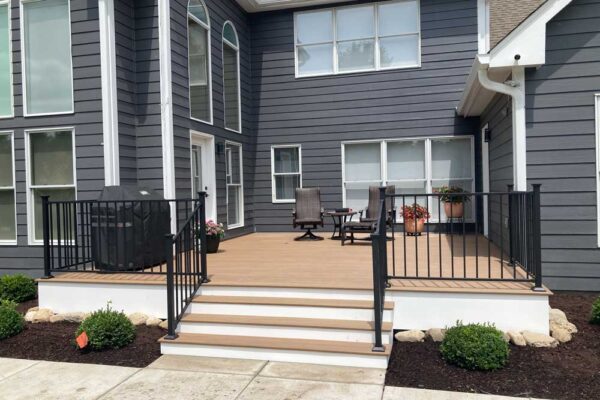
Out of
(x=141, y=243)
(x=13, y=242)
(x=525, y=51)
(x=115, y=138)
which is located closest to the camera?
(x=525, y=51)

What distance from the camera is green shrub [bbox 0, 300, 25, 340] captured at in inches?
182

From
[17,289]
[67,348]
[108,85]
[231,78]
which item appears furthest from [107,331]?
[231,78]

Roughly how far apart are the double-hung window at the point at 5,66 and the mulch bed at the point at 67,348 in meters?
3.37

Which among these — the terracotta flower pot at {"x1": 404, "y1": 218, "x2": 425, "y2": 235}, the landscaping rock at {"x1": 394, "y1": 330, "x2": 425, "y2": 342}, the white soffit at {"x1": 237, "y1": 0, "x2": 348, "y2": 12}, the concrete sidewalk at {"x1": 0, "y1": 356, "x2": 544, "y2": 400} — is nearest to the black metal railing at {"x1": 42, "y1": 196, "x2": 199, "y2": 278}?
the concrete sidewalk at {"x1": 0, "y1": 356, "x2": 544, "y2": 400}

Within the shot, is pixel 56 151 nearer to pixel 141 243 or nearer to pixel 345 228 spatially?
pixel 141 243

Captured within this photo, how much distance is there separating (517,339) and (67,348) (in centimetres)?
398

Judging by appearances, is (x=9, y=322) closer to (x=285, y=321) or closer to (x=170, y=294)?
(x=170, y=294)

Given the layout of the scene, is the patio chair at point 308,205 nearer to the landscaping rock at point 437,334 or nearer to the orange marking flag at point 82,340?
the landscaping rock at point 437,334

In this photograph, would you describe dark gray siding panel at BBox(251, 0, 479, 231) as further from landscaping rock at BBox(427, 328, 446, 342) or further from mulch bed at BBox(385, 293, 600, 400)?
mulch bed at BBox(385, 293, 600, 400)

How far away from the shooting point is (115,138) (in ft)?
20.2

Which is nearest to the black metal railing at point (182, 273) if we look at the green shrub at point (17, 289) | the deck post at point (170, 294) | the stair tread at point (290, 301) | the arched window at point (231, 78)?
the deck post at point (170, 294)

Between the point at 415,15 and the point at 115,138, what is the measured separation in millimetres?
6092

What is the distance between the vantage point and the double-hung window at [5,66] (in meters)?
6.60

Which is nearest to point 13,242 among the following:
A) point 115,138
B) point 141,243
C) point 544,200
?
point 115,138
